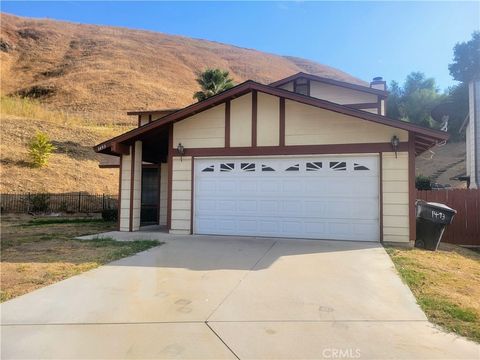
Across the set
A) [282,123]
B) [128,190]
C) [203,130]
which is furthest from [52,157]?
[282,123]

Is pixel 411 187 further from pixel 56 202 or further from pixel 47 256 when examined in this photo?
pixel 56 202

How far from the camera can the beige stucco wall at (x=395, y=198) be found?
30.4 feet

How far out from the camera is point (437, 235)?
29.9 feet

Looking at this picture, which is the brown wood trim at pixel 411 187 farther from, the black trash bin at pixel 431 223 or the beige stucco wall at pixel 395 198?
the black trash bin at pixel 431 223

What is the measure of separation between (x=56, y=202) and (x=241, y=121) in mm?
13775

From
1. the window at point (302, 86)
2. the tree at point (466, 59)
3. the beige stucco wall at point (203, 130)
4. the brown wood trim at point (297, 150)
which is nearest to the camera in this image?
the brown wood trim at point (297, 150)

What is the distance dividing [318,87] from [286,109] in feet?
15.9

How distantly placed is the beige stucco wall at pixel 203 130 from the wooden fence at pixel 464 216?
7364 mm

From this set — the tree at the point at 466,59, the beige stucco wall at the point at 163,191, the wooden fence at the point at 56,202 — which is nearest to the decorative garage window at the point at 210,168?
the beige stucco wall at the point at 163,191

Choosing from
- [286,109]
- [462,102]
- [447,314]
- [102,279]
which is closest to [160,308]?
[102,279]

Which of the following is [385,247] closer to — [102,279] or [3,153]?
[102,279]

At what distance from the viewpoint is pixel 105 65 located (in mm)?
62406

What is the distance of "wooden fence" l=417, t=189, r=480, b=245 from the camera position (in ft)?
38.6

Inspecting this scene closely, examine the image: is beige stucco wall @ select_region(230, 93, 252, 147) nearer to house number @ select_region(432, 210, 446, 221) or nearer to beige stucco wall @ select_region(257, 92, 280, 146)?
beige stucco wall @ select_region(257, 92, 280, 146)
